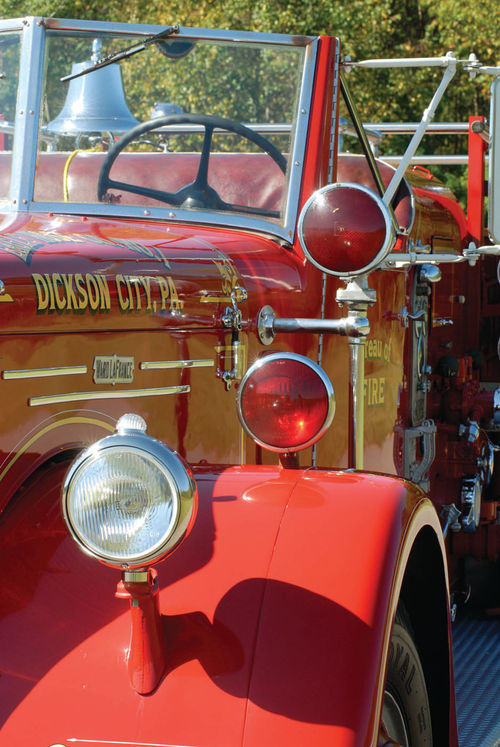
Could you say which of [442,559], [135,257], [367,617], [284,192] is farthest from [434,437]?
[367,617]

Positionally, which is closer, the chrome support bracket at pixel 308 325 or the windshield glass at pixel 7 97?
the chrome support bracket at pixel 308 325

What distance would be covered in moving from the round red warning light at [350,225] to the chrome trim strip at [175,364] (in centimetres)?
36

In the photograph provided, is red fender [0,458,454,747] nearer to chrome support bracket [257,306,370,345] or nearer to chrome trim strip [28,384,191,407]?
chrome trim strip [28,384,191,407]

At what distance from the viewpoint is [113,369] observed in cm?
207

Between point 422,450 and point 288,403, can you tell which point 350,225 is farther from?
point 422,450

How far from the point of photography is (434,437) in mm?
3965

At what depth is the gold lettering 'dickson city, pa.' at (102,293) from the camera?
1.88 metres

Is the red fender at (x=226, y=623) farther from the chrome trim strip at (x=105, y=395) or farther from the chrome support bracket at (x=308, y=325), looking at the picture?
the chrome support bracket at (x=308, y=325)

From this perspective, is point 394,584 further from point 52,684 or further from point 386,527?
point 52,684

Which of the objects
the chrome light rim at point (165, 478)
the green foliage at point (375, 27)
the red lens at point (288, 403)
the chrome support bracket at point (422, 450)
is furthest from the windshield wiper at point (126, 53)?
the green foliage at point (375, 27)

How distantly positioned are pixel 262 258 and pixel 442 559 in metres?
0.87

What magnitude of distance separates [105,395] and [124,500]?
56 cm

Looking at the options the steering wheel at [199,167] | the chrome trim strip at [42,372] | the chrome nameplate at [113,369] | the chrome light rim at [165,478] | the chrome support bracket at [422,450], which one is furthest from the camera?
the chrome support bracket at [422,450]

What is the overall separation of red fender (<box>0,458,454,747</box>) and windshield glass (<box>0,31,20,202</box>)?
38.0 inches
